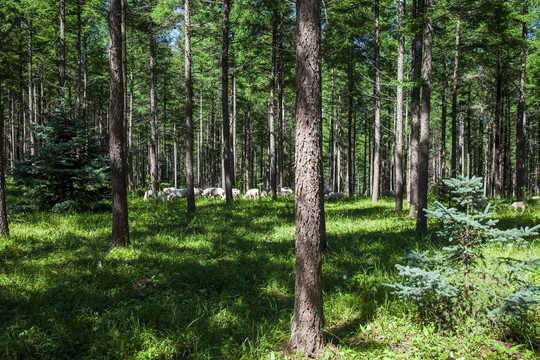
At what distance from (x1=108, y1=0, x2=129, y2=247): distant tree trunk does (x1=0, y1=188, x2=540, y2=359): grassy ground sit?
592mm

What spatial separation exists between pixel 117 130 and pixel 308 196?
5.78 meters

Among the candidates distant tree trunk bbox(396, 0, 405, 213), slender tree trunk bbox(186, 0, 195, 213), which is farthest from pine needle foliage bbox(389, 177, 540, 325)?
slender tree trunk bbox(186, 0, 195, 213)

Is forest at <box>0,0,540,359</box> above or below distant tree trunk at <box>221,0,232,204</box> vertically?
below

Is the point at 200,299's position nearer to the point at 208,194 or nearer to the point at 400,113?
the point at 400,113

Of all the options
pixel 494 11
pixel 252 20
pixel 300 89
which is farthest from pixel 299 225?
pixel 252 20

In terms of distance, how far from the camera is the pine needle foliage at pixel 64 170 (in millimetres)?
9781

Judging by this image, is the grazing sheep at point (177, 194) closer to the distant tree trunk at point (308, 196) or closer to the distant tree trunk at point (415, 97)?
the distant tree trunk at point (415, 97)

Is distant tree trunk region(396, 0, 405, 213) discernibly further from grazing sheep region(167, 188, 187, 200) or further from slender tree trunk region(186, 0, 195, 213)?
grazing sheep region(167, 188, 187, 200)

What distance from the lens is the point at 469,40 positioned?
1655 cm

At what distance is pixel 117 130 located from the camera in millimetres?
6980

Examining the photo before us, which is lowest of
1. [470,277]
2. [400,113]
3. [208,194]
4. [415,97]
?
[470,277]

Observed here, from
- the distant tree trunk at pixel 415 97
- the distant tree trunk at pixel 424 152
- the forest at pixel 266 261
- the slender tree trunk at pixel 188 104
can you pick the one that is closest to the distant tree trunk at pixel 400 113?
the forest at pixel 266 261

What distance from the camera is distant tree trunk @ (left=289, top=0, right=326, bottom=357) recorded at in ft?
11.0

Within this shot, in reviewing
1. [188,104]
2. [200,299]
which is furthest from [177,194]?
[200,299]
